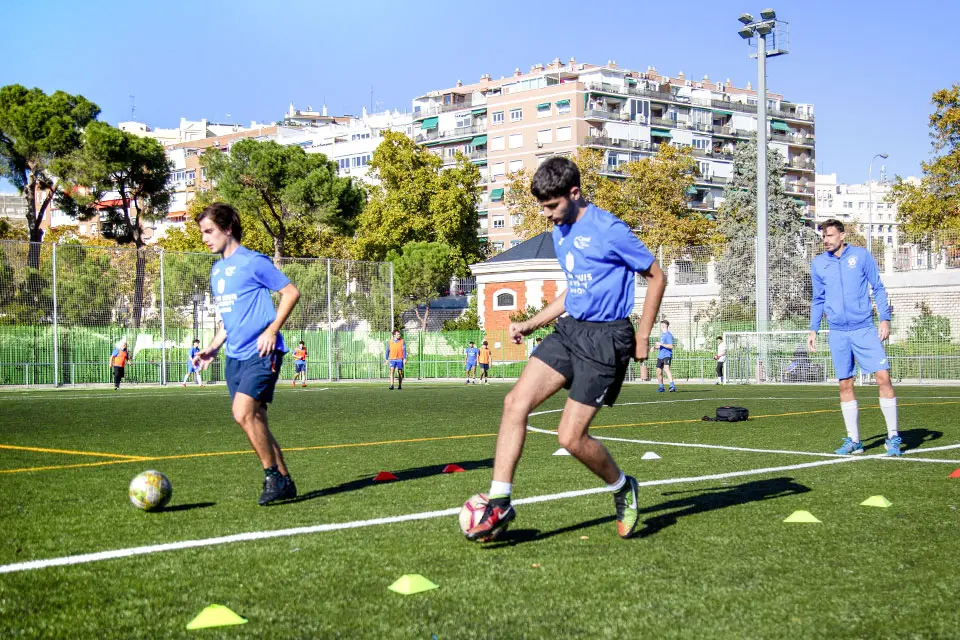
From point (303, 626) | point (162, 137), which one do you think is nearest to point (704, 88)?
point (162, 137)

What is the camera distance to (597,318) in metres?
5.13

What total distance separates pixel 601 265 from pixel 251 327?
8.28ft

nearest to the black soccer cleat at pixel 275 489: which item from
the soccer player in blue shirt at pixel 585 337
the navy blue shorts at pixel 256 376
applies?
the navy blue shorts at pixel 256 376

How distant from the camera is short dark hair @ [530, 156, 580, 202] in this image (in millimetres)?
4988

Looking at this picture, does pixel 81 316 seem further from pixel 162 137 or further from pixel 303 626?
pixel 162 137

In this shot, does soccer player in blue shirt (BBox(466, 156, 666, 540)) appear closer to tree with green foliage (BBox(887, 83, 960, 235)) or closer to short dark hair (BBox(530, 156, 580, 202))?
short dark hair (BBox(530, 156, 580, 202))

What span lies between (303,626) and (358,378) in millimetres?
34362

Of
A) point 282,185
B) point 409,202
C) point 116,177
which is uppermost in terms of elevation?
point 282,185

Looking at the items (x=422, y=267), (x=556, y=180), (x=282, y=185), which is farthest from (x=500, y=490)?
(x=422, y=267)

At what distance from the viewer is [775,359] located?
30.6 m

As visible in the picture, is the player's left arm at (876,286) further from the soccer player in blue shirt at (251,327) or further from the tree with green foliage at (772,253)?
the tree with green foliage at (772,253)

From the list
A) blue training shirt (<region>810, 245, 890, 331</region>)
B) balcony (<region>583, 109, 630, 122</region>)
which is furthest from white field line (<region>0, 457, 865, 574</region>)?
balcony (<region>583, 109, 630, 122</region>)

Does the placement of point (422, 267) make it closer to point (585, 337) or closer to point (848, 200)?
point (585, 337)

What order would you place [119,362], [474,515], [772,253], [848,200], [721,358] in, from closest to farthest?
[474,515] < [119,362] < [721,358] < [772,253] < [848,200]
